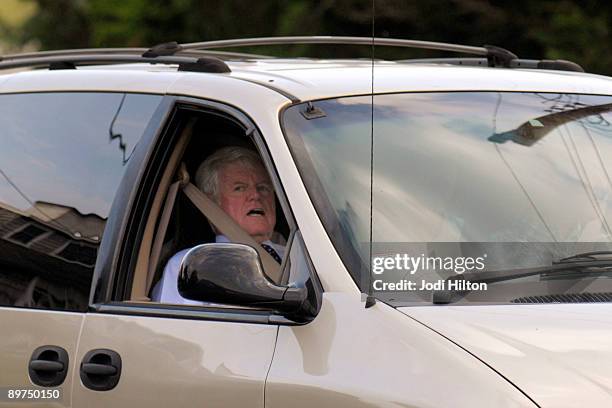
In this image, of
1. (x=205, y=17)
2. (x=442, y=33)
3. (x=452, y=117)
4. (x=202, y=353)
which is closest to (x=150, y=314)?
(x=202, y=353)

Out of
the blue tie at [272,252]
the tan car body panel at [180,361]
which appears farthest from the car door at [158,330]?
the blue tie at [272,252]

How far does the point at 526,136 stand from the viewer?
4324 mm

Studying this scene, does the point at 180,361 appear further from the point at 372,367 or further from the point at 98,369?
the point at 372,367

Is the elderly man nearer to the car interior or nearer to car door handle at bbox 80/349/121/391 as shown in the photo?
the car interior

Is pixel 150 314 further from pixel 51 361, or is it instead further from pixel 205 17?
pixel 205 17

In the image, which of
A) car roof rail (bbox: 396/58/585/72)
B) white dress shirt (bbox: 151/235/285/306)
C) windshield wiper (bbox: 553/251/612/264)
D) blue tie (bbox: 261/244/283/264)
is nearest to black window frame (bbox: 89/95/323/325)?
white dress shirt (bbox: 151/235/285/306)

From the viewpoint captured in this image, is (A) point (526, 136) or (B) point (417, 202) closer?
(B) point (417, 202)

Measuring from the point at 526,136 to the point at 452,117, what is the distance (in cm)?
22

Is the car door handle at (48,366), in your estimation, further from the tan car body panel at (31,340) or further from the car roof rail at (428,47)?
the car roof rail at (428,47)

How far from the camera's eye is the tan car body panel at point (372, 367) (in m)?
3.33

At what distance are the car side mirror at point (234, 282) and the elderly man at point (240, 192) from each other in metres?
0.82

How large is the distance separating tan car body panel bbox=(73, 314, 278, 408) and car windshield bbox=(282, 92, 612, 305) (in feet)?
1.12

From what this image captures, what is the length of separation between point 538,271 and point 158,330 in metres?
1.02

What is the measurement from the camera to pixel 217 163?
15.7 feet
